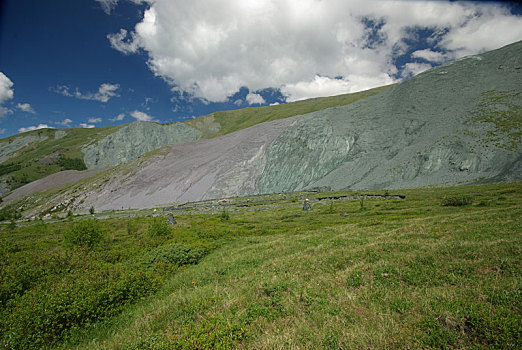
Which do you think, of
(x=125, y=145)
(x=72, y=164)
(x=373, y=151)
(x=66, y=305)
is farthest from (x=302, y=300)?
(x=72, y=164)

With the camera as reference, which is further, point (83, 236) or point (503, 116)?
point (503, 116)

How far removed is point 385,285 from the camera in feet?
25.2

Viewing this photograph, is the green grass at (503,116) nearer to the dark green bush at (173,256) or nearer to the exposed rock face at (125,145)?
the dark green bush at (173,256)

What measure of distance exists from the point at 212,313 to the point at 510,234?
14.5 m

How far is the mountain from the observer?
59875mm

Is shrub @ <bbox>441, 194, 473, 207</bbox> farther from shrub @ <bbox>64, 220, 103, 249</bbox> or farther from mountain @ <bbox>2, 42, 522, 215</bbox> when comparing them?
shrub @ <bbox>64, 220, 103, 249</bbox>

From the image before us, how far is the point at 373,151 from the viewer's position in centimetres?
7756

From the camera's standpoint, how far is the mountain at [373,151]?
196ft

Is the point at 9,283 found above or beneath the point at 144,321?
above

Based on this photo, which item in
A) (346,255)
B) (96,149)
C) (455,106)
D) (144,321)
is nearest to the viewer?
(144,321)

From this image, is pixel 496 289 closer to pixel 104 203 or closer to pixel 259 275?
pixel 259 275

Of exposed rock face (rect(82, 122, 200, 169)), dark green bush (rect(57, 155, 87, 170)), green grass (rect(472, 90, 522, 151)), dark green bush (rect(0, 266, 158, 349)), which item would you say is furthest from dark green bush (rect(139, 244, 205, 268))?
dark green bush (rect(57, 155, 87, 170))

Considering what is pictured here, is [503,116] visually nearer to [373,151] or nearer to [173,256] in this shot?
[373,151]

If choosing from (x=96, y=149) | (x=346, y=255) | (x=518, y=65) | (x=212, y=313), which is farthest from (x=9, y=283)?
(x=96, y=149)
